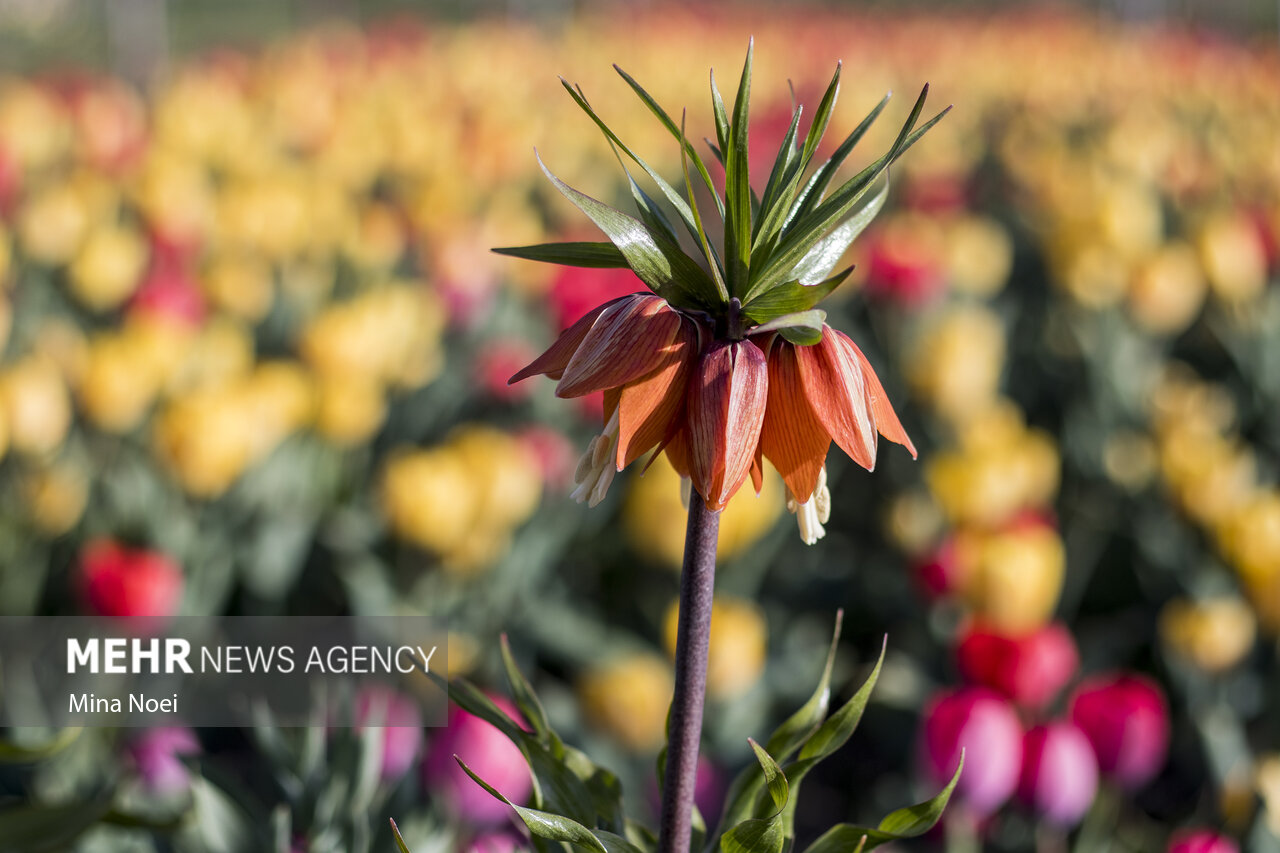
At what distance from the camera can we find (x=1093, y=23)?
8312mm

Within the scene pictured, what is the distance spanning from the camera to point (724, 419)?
0.38 metres

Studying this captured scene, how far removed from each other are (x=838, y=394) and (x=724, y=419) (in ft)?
0.14

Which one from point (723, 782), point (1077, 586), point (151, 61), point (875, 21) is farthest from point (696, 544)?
point (875, 21)

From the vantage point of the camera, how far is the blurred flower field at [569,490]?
0.93m

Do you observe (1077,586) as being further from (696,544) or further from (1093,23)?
(1093,23)

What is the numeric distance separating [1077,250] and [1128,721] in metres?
1.44

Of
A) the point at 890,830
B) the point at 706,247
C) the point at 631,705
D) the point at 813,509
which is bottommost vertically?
the point at 631,705

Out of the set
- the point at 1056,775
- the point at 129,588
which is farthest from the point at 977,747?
the point at 129,588

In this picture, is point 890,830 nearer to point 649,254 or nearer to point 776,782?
point 776,782

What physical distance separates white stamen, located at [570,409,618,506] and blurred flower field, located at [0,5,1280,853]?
1.12ft

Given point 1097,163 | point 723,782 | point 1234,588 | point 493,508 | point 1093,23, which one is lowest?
point 723,782

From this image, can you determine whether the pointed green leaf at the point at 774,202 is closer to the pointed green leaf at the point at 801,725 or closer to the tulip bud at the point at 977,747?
the pointed green leaf at the point at 801,725

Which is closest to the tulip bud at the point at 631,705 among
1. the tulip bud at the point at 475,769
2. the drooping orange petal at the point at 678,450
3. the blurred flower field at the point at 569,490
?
the blurred flower field at the point at 569,490

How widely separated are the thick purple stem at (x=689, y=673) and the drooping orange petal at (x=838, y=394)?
5 cm
